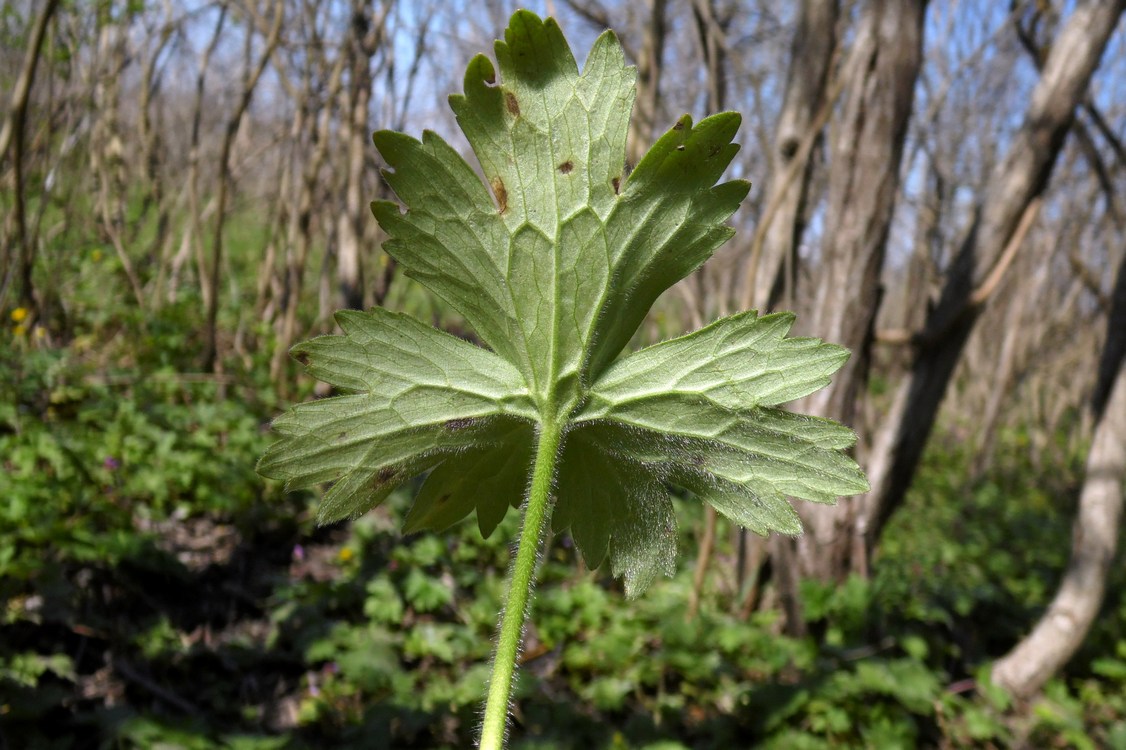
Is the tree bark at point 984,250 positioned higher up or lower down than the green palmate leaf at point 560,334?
Answer: higher up

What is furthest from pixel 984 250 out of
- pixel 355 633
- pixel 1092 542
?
pixel 355 633

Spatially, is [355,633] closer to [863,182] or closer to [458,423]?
[863,182]

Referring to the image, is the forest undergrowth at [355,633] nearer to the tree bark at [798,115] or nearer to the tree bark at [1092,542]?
the tree bark at [1092,542]

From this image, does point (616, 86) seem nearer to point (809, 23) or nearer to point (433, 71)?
point (809, 23)

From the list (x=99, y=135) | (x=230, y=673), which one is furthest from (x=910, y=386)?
(x=99, y=135)

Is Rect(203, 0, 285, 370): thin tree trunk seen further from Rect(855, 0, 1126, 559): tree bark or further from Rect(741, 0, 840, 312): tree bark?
Rect(855, 0, 1126, 559): tree bark

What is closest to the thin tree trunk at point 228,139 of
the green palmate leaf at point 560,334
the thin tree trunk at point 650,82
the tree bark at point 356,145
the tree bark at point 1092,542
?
the tree bark at point 356,145

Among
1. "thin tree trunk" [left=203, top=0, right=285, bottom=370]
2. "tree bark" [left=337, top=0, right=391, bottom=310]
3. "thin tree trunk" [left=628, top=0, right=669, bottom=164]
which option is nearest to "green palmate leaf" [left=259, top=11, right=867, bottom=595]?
"thin tree trunk" [left=628, top=0, right=669, bottom=164]
